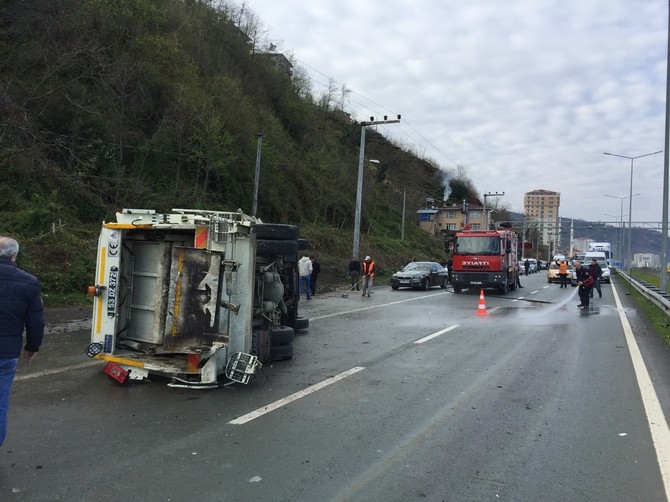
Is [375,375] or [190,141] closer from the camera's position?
[375,375]

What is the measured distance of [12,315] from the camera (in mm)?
4078

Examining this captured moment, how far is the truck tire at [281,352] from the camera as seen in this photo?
8.11 metres

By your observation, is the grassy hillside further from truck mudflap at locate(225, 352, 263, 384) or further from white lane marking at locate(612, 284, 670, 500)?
white lane marking at locate(612, 284, 670, 500)

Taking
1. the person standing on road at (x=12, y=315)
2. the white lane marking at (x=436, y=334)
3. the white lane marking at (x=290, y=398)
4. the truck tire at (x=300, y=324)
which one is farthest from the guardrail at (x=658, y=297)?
the person standing on road at (x=12, y=315)

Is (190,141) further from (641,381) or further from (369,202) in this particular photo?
(369,202)

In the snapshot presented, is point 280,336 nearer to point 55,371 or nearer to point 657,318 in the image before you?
point 55,371

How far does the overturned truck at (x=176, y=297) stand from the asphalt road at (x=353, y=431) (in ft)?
1.11

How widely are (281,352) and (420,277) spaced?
19.2 m

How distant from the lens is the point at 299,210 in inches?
1570

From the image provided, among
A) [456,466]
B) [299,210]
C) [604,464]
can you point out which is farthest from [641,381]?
[299,210]

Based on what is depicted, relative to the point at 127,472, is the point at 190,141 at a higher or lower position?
higher

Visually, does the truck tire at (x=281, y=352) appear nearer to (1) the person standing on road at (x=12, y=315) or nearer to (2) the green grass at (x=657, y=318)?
(1) the person standing on road at (x=12, y=315)

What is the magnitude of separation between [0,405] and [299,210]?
36065 mm

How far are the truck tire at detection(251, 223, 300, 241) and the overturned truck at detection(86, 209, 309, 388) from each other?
1.12 m
